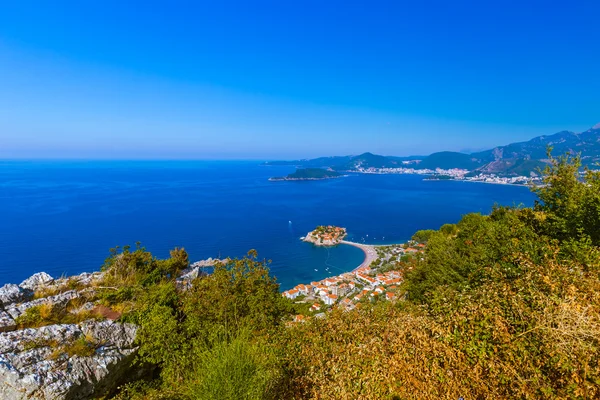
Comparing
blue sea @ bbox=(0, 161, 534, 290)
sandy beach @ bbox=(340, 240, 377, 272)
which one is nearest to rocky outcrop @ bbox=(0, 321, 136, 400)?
blue sea @ bbox=(0, 161, 534, 290)

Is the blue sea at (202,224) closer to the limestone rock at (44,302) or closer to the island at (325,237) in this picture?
the island at (325,237)

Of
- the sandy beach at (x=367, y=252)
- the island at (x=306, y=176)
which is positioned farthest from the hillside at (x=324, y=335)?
the island at (x=306, y=176)

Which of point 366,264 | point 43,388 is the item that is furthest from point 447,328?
point 366,264

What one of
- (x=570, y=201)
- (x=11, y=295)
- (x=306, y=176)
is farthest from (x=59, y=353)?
(x=306, y=176)

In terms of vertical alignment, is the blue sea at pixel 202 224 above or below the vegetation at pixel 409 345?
below

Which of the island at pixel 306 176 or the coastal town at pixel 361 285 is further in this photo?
the island at pixel 306 176

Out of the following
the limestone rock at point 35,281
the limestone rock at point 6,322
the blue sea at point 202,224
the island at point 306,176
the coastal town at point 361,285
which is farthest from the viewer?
the island at point 306,176
